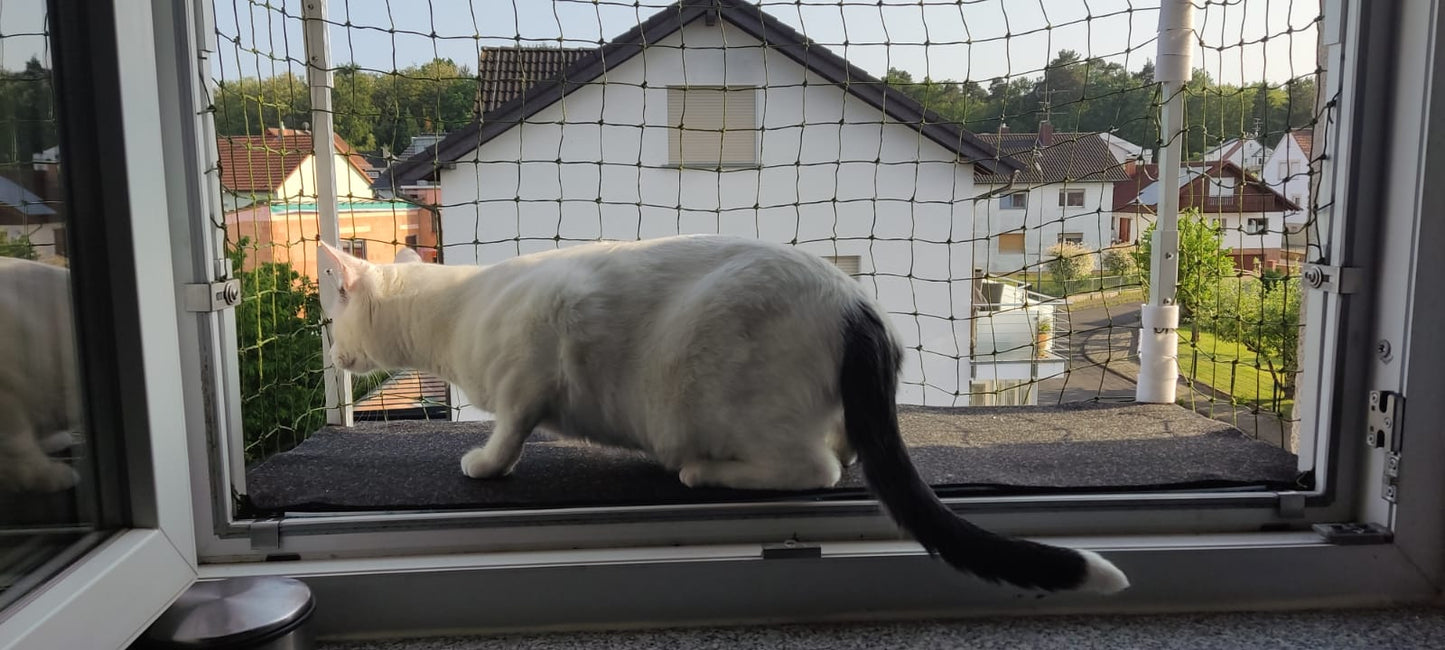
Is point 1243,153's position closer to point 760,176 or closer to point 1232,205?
point 1232,205

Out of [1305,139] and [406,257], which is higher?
[1305,139]

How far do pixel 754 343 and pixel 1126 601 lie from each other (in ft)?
2.18

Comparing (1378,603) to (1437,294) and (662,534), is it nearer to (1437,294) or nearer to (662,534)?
(1437,294)

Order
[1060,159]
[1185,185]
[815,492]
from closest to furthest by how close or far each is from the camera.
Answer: [815,492] < [1185,185] < [1060,159]

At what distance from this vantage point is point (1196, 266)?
2355mm

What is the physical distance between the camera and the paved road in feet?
7.57

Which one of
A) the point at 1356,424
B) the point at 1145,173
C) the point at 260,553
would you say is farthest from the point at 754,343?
the point at 1145,173

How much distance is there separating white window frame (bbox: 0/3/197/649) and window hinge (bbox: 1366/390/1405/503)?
1659mm

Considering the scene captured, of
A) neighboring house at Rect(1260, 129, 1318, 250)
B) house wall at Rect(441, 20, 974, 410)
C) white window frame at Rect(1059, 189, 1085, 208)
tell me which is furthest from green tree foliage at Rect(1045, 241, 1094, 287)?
neighboring house at Rect(1260, 129, 1318, 250)

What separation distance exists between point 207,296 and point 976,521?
1.15 meters

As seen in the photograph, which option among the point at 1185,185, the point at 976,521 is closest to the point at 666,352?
the point at 976,521

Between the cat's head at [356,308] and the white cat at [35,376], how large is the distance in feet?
2.46

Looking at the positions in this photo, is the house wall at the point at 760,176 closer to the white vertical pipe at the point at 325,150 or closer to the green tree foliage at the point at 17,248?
the white vertical pipe at the point at 325,150

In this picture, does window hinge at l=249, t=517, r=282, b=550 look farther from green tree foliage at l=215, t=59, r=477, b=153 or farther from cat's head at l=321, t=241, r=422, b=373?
green tree foliage at l=215, t=59, r=477, b=153
